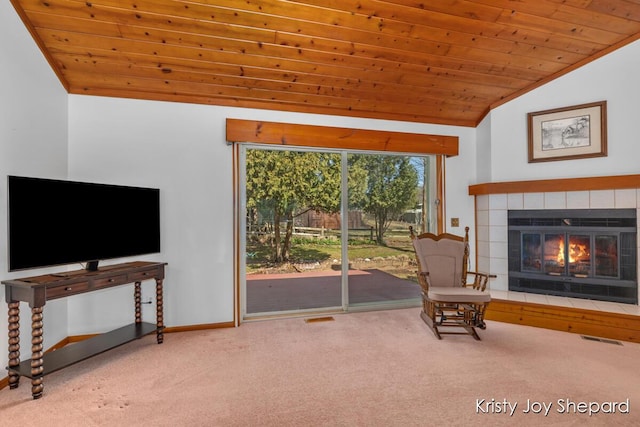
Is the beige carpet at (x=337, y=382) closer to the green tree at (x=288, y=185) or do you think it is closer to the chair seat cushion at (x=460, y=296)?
the chair seat cushion at (x=460, y=296)

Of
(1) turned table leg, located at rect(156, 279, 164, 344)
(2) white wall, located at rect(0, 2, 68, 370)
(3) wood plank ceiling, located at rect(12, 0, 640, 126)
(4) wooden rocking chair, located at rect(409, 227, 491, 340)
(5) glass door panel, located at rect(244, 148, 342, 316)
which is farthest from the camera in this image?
(5) glass door panel, located at rect(244, 148, 342, 316)

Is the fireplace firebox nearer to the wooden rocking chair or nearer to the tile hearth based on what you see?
the tile hearth

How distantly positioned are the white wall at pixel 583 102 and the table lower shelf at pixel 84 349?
422 centimetres

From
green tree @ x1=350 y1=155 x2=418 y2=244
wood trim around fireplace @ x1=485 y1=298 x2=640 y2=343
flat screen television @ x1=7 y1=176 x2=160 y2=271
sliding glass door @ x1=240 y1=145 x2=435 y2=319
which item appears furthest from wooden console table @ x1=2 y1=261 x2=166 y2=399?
wood trim around fireplace @ x1=485 y1=298 x2=640 y2=343

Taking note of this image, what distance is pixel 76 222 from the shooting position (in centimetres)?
244

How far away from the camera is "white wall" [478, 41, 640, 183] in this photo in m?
3.24

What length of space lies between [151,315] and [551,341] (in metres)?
3.86

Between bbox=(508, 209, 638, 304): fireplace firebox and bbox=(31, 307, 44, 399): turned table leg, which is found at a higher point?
bbox=(508, 209, 638, 304): fireplace firebox

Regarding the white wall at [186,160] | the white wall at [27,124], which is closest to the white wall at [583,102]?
Result: the white wall at [186,160]

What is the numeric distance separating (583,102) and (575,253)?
1657 mm

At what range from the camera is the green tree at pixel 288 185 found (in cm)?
367

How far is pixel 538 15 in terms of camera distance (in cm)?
272

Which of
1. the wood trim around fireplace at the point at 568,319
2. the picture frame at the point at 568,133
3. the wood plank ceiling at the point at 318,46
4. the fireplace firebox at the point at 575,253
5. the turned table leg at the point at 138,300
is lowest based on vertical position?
the wood trim around fireplace at the point at 568,319

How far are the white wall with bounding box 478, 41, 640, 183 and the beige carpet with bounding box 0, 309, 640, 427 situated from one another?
71.2 inches
